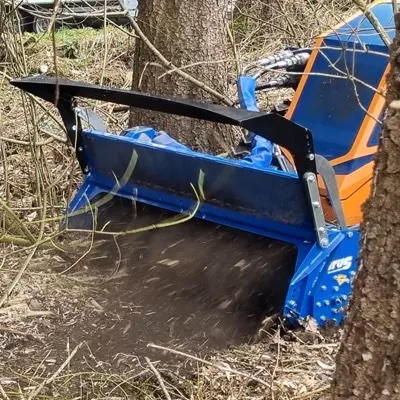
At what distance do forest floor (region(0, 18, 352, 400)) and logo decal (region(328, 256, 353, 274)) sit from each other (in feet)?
0.72

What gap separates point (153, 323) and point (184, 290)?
229 mm

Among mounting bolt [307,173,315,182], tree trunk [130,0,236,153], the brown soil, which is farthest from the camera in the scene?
tree trunk [130,0,236,153]

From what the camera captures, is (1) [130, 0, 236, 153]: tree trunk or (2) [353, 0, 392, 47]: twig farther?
(1) [130, 0, 236, 153]: tree trunk

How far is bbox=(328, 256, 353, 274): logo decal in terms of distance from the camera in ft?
10.6

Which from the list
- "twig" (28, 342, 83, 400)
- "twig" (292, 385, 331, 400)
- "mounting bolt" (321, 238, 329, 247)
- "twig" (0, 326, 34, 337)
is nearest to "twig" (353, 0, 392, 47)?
"mounting bolt" (321, 238, 329, 247)

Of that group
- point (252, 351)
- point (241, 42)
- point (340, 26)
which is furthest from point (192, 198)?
point (241, 42)

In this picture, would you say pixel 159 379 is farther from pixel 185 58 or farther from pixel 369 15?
pixel 185 58

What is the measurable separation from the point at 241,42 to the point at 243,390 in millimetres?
5086

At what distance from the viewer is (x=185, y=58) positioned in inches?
181

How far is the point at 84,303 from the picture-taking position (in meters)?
3.64

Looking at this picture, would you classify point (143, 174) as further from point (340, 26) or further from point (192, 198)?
point (340, 26)

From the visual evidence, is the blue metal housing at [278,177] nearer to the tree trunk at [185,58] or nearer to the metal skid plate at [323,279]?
the metal skid plate at [323,279]

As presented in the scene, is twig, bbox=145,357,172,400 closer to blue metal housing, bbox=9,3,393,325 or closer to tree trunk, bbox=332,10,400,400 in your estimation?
blue metal housing, bbox=9,3,393,325

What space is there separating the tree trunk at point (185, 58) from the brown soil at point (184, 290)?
3.32 ft
